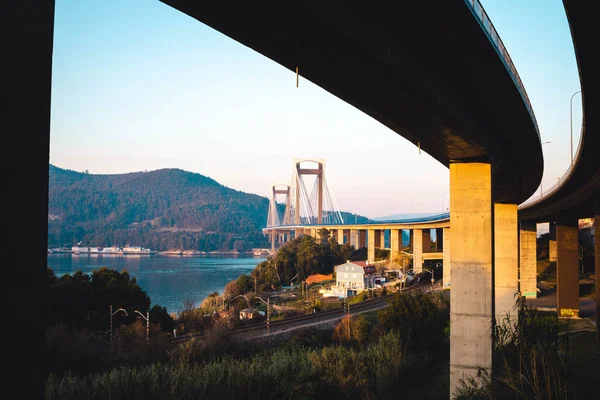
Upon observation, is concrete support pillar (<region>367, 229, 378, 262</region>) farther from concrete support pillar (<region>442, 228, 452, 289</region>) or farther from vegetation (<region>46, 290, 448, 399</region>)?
vegetation (<region>46, 290, 448, 399</region>)

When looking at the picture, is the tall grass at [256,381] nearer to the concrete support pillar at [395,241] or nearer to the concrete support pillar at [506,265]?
the concrete support pillar at [506,265]

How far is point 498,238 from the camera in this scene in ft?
92.8

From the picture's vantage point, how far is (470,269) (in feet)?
51.1

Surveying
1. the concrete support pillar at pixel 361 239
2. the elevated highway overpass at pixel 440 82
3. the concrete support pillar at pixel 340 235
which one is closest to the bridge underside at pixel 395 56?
the elevated highway overpass at pixel 440 82

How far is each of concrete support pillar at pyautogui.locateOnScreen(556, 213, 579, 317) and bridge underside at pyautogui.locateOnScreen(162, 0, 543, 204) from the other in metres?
20.6

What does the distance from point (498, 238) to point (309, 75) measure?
73.0 feet

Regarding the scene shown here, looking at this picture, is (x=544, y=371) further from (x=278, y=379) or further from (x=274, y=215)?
(x=274, y=215)

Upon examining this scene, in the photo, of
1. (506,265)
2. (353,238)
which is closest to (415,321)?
(506,265)

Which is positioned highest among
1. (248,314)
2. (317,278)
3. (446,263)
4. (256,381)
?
(446,263)

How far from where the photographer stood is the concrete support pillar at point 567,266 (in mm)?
31125

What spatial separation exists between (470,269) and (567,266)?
1848 centimetres

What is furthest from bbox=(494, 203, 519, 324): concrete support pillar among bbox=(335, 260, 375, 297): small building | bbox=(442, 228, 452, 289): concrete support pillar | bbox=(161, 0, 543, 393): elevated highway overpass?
bbox=(335, 260, 375, 297): small building

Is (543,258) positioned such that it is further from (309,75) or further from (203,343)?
(309,75)

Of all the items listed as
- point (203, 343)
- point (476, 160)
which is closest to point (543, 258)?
point (203, 343)
